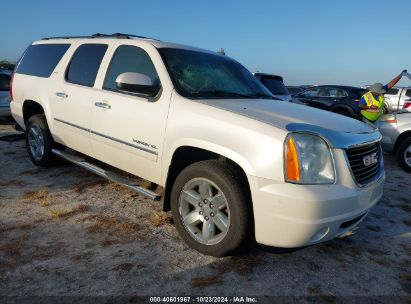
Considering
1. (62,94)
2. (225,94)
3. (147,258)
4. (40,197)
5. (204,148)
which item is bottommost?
(40,197)

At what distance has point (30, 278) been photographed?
271 cm

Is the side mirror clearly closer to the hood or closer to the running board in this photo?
the hood

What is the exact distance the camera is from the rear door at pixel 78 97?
434cm

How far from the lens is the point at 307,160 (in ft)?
8.87

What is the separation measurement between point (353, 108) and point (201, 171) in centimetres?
1094

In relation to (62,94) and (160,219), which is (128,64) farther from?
(160,219)

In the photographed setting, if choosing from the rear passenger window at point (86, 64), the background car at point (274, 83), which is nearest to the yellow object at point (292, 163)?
the rear passenger window at point (86, 64)

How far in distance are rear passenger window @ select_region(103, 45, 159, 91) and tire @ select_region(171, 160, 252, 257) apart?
1.21 meters

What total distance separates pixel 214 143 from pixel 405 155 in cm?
530

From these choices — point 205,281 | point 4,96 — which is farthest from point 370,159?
point 4,96

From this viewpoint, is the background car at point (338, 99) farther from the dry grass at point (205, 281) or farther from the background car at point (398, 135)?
the dry grass at point (205, 281)

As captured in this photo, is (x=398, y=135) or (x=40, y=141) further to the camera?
(x=398, y=135)

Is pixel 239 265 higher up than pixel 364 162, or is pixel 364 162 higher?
pixel 364 162

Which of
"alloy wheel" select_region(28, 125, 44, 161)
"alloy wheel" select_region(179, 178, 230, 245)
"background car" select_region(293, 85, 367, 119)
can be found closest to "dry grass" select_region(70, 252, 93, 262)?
"alloy wheel" select_region(179, 178, 230, 245)
